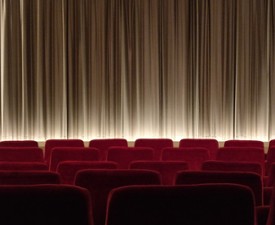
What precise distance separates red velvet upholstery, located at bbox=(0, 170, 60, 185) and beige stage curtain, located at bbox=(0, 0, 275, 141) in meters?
6.43

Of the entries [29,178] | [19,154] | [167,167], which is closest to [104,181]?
[29,178]

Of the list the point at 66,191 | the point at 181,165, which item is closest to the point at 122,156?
the point at 181,165

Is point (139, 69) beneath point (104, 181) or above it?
above

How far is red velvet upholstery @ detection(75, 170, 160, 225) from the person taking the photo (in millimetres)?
3000

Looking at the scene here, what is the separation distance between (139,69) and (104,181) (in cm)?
673

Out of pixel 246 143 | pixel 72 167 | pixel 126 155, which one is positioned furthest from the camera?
pixel 246 143

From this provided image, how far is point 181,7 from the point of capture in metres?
9.59

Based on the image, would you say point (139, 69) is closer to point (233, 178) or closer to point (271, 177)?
point (271, 177)

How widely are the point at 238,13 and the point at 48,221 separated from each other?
27.6ft

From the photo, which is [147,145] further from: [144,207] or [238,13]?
[144,207]

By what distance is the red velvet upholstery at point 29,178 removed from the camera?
307 cm

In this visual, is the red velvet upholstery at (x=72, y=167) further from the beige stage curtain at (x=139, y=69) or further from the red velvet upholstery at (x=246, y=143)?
the beige stage curtain at (x=139, y=69)

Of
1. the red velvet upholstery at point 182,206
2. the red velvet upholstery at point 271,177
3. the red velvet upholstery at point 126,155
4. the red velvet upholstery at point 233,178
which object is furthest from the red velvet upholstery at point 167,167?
the red velvet upholstery at point 182,206

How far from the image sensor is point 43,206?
74.6 inches
